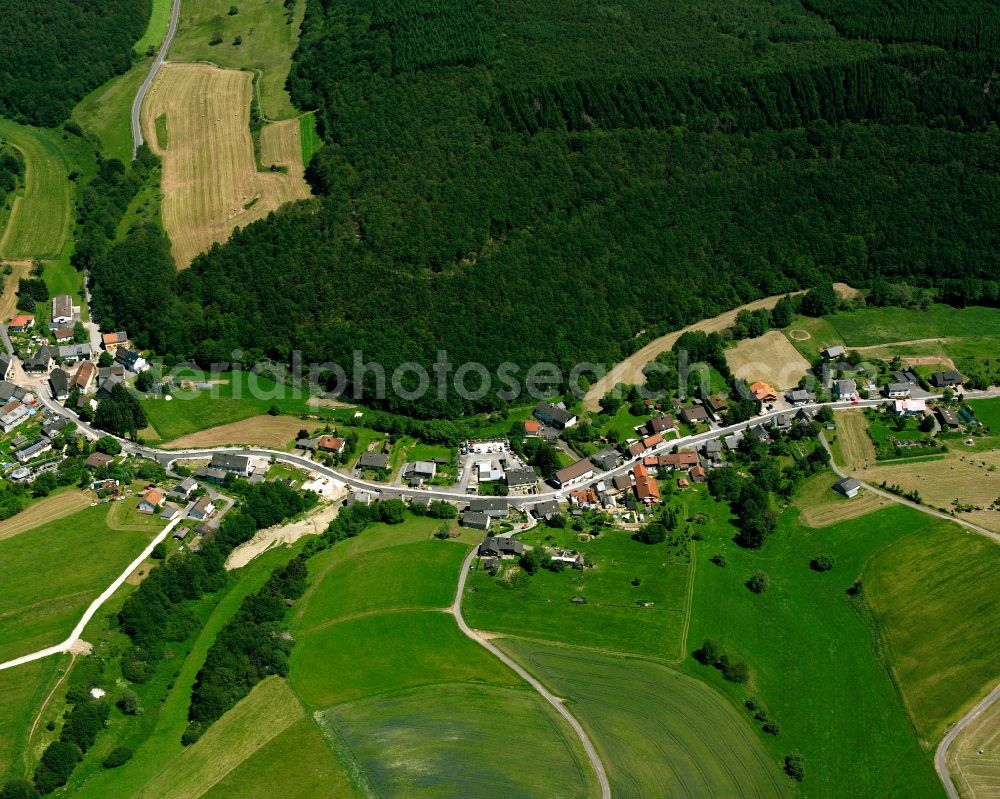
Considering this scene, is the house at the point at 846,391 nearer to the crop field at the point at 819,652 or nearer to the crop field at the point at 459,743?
the crop field at the point at 819,652

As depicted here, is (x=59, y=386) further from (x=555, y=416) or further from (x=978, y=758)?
(x=978, y=758)

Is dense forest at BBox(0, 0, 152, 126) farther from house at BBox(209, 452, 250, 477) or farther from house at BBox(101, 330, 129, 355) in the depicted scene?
house at BBox(209, 452, 250, 477)

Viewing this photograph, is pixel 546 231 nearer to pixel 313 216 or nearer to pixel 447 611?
pixel 313 216

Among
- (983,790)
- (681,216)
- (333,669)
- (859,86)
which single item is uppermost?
(859,86)

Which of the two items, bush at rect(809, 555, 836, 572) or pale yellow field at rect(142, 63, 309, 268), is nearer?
bush at rect(809, 555, 836, 572)

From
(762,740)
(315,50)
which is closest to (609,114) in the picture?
(315,50)

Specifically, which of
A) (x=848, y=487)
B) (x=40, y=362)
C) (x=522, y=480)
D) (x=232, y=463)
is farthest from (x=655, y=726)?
(x=40, y=362)

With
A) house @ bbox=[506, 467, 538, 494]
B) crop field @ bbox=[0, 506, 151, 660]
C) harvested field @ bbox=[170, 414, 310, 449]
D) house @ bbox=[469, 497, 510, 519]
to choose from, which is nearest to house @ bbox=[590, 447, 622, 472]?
house @ bbox=[506, 467, 538, 494]
